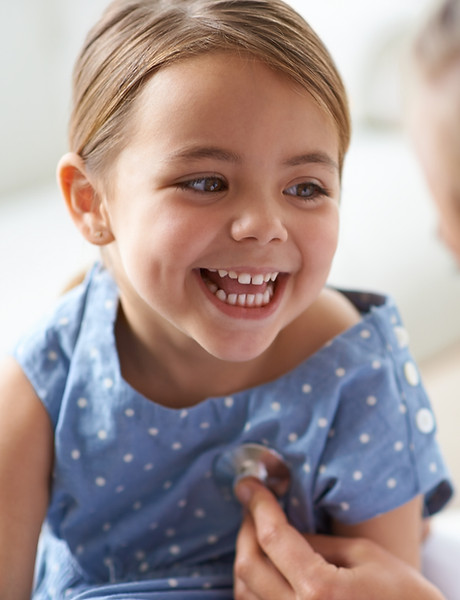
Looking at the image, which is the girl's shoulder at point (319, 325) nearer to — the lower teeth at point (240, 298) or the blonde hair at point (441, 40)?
the lower teeth at point (240, 298)

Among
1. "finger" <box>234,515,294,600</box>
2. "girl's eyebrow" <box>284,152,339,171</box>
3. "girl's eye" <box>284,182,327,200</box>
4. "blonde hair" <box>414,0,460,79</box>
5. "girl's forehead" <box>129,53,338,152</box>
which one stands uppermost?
"blonde hair" <box>414,0,460,79</box>

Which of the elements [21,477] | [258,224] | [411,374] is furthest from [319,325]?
[21,477]

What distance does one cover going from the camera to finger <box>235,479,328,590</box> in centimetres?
71

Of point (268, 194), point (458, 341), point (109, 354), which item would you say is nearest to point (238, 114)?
point (268, 194)

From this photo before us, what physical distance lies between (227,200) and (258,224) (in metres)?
0.03

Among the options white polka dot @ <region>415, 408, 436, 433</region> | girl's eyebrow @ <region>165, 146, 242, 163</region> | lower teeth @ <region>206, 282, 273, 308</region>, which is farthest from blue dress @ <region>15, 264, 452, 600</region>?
girl's eyebrow @ <region>165, 146, 242, 163</region>

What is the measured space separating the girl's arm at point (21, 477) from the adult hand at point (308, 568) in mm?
185

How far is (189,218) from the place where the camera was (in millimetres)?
644

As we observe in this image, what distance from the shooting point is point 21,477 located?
29.2 inches

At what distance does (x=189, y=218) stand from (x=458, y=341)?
949 millimetres

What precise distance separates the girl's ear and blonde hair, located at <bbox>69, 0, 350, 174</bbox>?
2 cm

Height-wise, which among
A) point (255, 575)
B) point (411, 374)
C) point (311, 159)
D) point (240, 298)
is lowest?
point (255, 575)

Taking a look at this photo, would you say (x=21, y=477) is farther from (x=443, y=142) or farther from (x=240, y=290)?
(x=443, y=142)

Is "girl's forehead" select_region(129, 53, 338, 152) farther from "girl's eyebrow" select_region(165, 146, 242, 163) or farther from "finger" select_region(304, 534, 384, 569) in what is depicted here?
"finger" select_region(304, 534, 384, 569)
